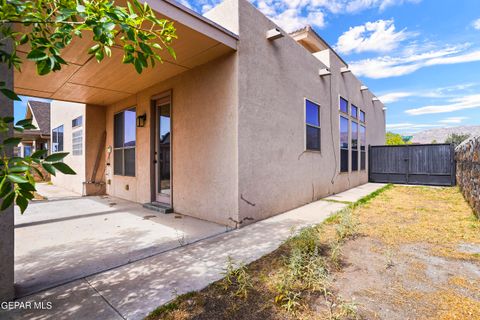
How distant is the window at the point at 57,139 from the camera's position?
1001 cm

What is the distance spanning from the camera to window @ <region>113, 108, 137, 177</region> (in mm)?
6523

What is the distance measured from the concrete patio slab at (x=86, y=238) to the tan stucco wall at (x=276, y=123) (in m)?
1.21

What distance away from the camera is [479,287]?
2.15 m

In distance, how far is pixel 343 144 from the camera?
8.38 m

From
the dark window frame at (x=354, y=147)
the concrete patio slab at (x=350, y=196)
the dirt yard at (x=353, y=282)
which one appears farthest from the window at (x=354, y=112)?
A: the dirt yard at (x=353, y=282)

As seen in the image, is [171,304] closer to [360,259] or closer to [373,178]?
[360,259]

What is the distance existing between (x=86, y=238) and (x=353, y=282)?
144 inches

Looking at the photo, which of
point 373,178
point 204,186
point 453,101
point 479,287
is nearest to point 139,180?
point 204,186

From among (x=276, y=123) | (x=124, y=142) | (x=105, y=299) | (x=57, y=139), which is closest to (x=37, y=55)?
(x=105, y=299)

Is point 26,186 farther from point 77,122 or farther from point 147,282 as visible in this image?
point 77,122

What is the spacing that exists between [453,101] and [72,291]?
59000 millimetres

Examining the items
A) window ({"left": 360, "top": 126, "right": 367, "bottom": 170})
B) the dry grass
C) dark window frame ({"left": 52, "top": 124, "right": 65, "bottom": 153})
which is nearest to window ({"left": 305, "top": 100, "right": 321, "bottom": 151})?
the dry grass

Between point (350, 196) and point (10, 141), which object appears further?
point (350, 196)

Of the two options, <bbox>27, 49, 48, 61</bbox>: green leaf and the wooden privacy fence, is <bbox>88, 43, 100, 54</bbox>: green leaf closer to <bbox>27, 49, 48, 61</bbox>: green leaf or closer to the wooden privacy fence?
<bbox>27, 49, 48, 61</bbox>: green leaf
